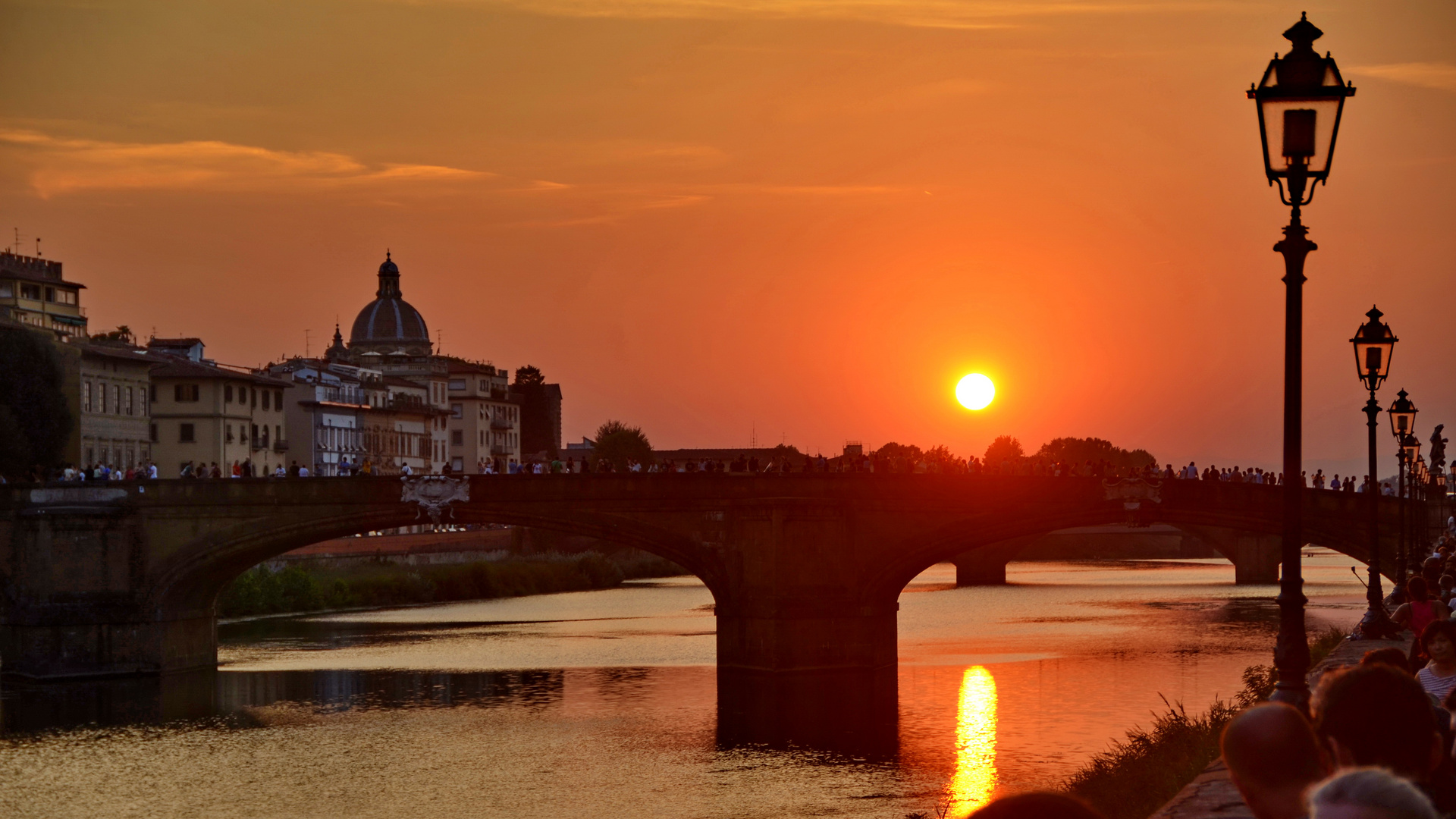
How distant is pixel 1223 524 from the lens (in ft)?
166

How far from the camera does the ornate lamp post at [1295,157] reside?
40.8 feet

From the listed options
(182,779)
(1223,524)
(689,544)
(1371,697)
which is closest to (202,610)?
→ (689,544)

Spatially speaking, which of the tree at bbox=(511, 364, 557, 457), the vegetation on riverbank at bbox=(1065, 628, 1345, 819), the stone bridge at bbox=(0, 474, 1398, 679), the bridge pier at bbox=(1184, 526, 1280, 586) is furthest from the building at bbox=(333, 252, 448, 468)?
the vegetation on riverbank at bbox=(1065, 628, 1345, 819)

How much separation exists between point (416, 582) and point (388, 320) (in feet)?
235

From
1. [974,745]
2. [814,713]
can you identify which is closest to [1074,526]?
[814,713]

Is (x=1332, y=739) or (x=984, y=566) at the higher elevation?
(x=1332, y=739)

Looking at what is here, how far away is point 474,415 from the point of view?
5719 inches

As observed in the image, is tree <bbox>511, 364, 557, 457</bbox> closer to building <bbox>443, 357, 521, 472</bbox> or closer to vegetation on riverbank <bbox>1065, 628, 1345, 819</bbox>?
building <bbox>443, 357, 521, 472</bbox>

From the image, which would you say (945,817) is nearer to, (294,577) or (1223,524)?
(1223,524)

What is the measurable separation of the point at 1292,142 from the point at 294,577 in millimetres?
66926

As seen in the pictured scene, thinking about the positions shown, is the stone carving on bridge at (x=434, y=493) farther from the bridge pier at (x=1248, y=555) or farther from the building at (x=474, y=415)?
the building at (x=474, y=415)

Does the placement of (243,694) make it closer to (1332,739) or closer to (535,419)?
(1332,739)

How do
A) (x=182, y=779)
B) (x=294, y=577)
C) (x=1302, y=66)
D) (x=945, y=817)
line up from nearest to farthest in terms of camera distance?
(x=1302, y=66) → (x=945, y=817) → (x=182, y=779) → (x=294, y=577)

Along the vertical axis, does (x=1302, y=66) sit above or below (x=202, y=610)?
above
